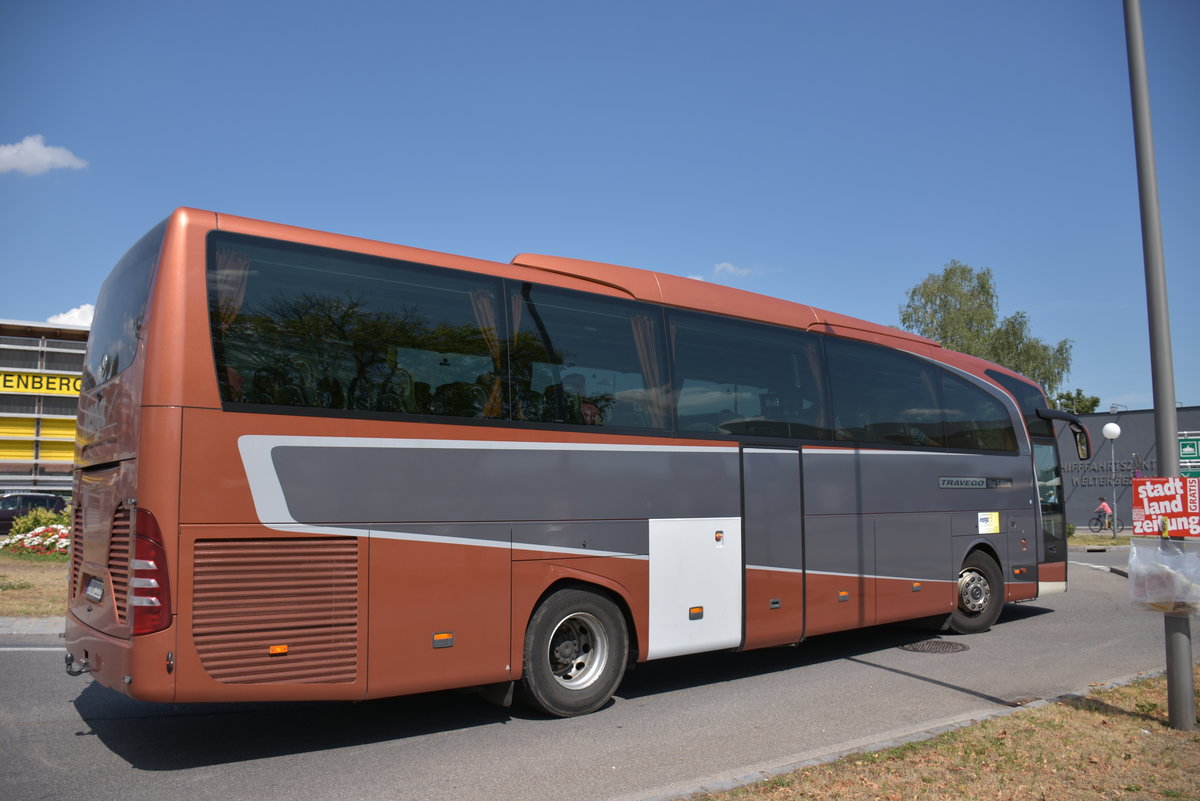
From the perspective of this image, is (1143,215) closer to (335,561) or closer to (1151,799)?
(1151,799)

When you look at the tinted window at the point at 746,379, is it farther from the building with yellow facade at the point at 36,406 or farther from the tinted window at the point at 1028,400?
the building with yellow facade at the point at 36,406

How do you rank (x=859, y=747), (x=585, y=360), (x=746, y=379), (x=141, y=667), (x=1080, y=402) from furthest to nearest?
1. (x=1080, y=402)
2. (x=746, y=379)
3. (x=585, y=360)
4. (x=859, y=747)
5. (x=141, y=667)

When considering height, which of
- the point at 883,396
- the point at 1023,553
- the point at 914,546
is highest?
the point at 883,396

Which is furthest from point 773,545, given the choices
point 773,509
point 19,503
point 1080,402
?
point 1080,402

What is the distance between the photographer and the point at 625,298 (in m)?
8.06

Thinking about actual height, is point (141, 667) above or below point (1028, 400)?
below

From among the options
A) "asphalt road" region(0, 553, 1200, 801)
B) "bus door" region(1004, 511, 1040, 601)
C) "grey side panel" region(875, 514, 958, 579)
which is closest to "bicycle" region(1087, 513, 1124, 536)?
"bus door" region(1004, 511, 1040, 601)

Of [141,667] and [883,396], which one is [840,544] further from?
[141,667]

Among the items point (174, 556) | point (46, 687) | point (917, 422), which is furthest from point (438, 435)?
point (917, 422)

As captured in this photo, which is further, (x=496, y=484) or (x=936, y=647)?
(x=936, y=647)

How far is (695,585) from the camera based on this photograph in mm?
8141

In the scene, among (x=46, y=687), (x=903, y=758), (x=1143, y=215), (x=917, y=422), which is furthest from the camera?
(x=917, y=422)

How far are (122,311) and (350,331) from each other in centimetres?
169

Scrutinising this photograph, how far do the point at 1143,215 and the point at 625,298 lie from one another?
425cm
